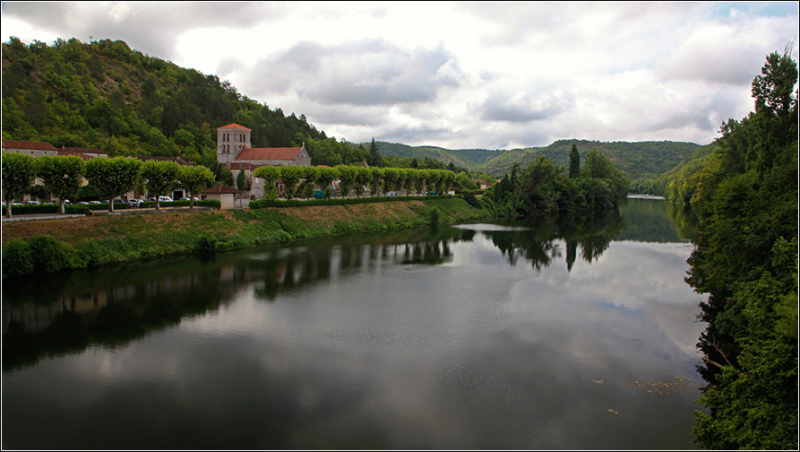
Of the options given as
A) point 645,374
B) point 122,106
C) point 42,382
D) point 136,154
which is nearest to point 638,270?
point 645,374

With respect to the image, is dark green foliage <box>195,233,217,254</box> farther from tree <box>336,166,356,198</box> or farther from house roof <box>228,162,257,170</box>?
house roof <box>228,162,257,170</box>

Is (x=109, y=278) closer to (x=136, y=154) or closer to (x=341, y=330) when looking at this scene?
(x=341, y=330)

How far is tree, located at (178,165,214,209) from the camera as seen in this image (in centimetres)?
4319

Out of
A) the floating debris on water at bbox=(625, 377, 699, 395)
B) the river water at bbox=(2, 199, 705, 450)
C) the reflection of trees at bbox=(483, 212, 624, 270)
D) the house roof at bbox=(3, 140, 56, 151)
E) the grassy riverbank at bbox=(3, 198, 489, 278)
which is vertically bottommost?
the floating debris on water at bbox=(625, 377, 699, 395)

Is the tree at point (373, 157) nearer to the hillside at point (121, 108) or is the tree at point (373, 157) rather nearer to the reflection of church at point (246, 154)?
the hillside at point (121, 108)

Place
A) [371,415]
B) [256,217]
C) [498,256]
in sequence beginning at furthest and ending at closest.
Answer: [256,217] < [498,256] < [371,415]

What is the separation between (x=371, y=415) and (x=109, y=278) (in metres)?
23.0

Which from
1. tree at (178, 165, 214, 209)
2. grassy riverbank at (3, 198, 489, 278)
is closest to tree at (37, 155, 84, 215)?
grassy riverbank at (3, 198, 489, 278)

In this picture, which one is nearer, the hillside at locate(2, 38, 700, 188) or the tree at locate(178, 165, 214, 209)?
the tree at locate(178, 165, 214, 209)

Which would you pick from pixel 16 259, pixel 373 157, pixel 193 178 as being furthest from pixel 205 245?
pixel 373 157

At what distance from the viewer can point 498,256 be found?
4088cm

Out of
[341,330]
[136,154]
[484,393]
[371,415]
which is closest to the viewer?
[371,415]

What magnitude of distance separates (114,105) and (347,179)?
53119 millimetres

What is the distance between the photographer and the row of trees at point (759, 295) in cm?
1084
